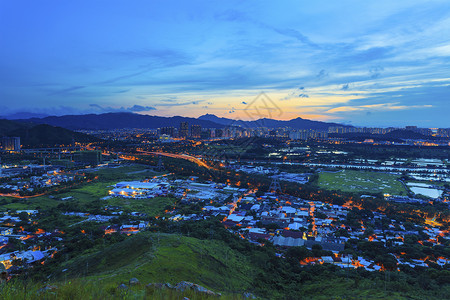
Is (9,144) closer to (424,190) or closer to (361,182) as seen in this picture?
(361,182)

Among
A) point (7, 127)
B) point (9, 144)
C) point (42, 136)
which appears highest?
point (7, 127)

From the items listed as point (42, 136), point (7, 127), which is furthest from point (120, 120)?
point (42, 136)

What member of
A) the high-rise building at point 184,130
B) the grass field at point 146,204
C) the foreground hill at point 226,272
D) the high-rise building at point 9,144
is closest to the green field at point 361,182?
the grass field at point 146,204

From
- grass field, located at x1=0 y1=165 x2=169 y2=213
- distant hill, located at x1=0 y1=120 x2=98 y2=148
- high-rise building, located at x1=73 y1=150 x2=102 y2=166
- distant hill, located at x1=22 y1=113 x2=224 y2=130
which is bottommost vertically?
grass field, located at x1=0 y1=165 x2=169 y2=213

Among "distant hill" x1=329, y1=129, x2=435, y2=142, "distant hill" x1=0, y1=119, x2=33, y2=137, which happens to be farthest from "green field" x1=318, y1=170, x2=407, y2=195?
"distant hill" x1=0, y1=119, x2=33, y2=137

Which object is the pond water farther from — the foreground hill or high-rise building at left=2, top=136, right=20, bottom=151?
high-rise building at left=2, top=136, right=20, bottom=151

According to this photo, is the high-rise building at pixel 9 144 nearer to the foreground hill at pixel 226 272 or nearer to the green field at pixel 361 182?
the foreground hill at pixel 226 272

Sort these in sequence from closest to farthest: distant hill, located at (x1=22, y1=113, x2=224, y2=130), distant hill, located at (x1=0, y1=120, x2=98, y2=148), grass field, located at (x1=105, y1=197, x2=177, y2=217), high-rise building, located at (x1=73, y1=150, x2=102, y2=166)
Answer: grass field, located at (x1=105, y1=197, x2=177, y2=217)
high-rise building, located at (x1=73, y1=150, x2=102, y2=166)
distant hill, located at (x1=0, y1=120, x2=98, y2=148)
distant hill, located at (x1=22, y1=113, x2=224, y2=130)

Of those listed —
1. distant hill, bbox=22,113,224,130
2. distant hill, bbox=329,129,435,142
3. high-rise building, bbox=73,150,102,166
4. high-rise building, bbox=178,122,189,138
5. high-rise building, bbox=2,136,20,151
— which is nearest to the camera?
high-rise building, bbox=73,150,102,166

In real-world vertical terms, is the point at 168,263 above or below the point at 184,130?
below
